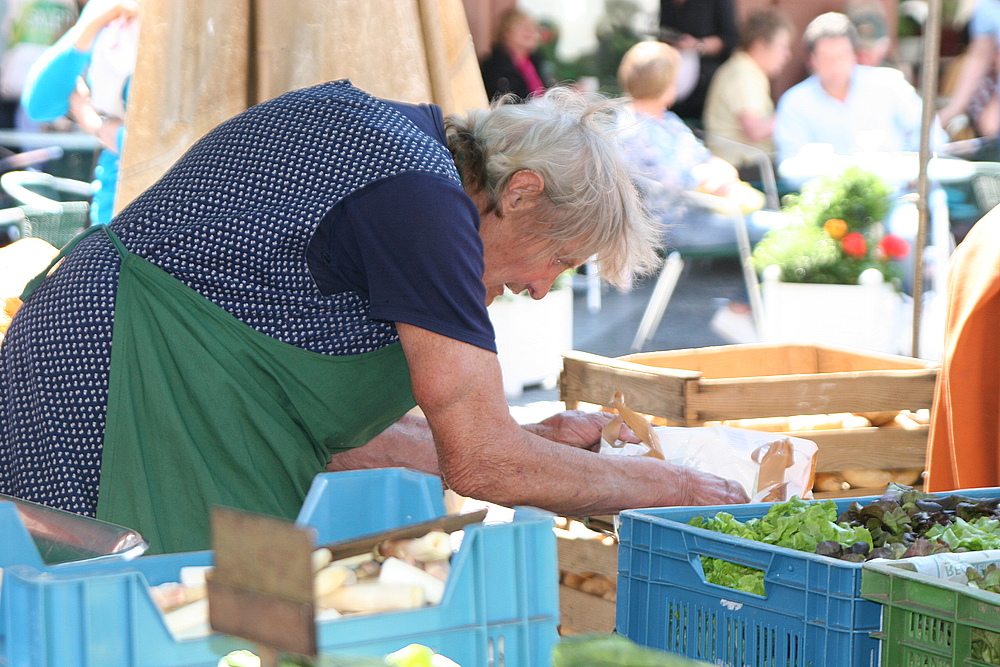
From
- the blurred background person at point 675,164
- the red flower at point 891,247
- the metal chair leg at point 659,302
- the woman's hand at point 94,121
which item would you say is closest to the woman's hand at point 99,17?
the woman's hand at point 94,121

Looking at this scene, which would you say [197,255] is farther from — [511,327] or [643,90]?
[643,90]

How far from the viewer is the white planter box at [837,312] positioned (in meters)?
5.04

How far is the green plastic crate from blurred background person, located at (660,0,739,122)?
20.6 ft

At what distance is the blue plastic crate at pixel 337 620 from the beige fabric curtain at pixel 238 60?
52.2 inches

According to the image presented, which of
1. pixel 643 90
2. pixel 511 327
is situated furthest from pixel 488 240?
pixel 643 90

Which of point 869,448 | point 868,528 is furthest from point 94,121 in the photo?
point 868,528

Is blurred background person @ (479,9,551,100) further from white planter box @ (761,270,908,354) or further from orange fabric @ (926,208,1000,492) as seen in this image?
orange fabric @ (926,208,1000,492)

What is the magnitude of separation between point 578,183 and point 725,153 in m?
5.71

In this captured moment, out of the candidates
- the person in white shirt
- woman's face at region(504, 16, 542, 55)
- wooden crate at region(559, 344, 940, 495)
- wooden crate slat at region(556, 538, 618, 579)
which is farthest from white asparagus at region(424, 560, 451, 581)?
woman's face at region(504, 16, 542, 55)

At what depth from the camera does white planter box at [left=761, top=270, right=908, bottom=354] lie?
16.5 feet

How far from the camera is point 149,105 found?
2.23 meters

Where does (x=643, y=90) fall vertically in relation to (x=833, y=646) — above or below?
above

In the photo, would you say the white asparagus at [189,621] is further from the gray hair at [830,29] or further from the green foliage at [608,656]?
the gray hair at [830,29]

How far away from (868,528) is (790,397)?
1203mm
